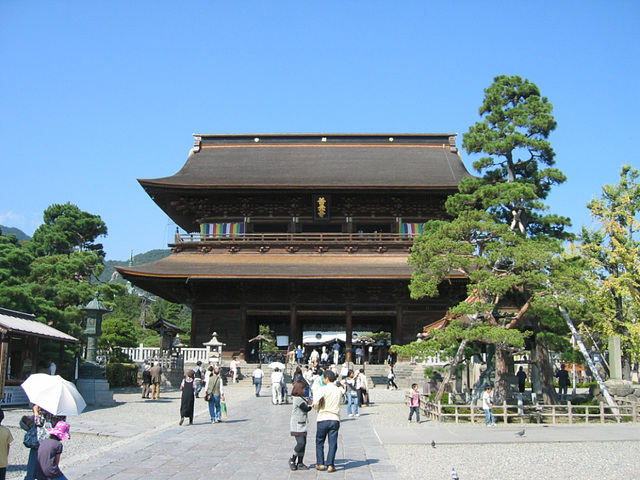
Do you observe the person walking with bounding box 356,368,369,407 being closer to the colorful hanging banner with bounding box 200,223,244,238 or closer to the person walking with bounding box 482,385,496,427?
the person walking with bounding box 482,385,496,427

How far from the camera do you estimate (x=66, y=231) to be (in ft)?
150

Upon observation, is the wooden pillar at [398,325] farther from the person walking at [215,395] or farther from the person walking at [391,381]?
the person walking at [215,395]

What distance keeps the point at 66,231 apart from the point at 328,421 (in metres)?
41.8

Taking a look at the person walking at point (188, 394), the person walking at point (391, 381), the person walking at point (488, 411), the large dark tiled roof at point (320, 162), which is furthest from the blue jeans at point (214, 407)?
the large dark tiled roof at point (320, 162)

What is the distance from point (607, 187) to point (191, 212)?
21.1m

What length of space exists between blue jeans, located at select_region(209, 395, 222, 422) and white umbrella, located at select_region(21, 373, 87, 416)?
815 centimetres

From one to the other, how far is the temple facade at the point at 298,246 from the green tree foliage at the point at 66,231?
14.3 metres

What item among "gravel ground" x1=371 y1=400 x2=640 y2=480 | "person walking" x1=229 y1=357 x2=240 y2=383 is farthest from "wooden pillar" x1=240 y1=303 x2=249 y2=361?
"gravel ground" x1=371 y1=400 x2=640 y2=480

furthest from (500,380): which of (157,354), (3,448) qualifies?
(157,354)

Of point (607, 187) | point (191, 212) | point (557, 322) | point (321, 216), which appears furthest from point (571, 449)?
point (191, 212)

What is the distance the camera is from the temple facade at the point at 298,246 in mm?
28359

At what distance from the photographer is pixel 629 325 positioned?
21438mm

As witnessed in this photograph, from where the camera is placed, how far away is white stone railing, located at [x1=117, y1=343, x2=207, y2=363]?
2683cm

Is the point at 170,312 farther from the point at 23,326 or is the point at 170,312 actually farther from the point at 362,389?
the point at 362,389
